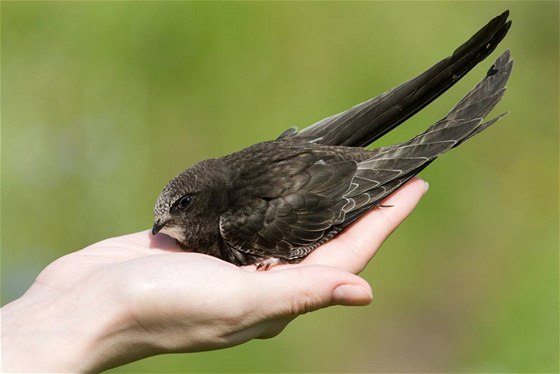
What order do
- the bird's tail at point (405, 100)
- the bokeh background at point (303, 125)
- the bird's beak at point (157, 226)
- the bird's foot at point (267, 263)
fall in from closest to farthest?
the bird's beak at point (157, 226) → the bird's foot at point (267, 263) → the bird's tail at point (405, 100) → the bokeh background at point (303, 125)

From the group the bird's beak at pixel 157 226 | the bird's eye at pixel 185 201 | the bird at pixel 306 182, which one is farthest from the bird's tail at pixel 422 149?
the bird's beak at pixel 157 226

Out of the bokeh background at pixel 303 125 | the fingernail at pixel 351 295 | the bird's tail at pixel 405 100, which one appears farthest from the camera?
the bokeh background at pixel 303 125

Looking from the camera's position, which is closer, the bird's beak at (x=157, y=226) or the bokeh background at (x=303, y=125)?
the bird's beak at (x=157, y=226)

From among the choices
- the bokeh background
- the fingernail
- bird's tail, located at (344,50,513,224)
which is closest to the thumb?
the fingernail

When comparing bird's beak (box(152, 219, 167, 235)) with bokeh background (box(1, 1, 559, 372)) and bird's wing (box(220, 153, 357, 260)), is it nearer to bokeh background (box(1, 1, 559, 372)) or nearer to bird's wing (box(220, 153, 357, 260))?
bird's wing (box(220, 153, 357, 260))

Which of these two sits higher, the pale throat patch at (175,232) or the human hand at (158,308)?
the pale throat patch at (175,232)

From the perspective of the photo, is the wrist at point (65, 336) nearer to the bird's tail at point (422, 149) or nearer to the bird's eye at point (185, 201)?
the bird's eye at point (185, 201)

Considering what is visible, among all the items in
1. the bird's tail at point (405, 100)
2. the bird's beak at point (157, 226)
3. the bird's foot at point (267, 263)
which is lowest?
the bird's foot at point (267, 263)
